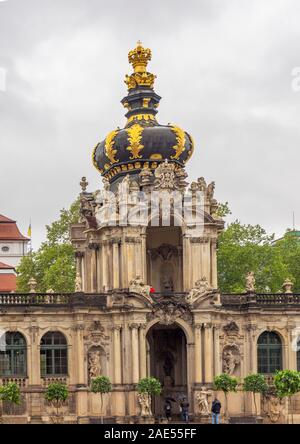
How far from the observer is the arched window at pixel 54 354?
5925 centimetres

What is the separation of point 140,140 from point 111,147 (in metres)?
1.84

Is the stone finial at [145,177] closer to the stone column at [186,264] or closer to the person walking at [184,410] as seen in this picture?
the stone column at [186,264]

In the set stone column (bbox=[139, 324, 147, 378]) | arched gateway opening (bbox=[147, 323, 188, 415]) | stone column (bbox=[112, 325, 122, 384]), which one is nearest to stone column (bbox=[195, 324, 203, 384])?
arched gateway opening (bbox=[147, 323, 188, 415])

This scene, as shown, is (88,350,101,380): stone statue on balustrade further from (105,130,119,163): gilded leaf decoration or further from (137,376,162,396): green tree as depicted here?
(105,130,119,163): gilded leaf decoration

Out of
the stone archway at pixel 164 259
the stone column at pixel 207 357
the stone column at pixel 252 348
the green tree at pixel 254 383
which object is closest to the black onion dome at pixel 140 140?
the stone archway at pixel 164 259

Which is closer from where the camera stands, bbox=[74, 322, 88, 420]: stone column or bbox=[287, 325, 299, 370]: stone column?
bbox=[74, 322, 88, 420]: stone column

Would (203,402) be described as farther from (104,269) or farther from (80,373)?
(104,269)

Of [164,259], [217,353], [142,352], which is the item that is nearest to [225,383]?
[217,353]

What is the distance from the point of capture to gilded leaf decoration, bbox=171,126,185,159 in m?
63.6

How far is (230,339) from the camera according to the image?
6128 centimetres

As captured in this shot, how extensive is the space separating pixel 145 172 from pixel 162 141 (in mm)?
2905

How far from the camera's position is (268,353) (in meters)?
61.9

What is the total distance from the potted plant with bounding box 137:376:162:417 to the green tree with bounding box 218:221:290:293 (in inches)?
725
